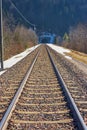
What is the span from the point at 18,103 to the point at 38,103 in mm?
547

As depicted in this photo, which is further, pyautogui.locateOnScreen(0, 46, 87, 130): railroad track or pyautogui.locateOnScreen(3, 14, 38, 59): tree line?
pyautogui.locateOnScreen(3, 14, 38, 59): tree line

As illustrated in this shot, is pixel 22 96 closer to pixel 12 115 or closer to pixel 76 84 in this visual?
pixel 12 115

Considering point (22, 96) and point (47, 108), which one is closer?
point (47, 108)

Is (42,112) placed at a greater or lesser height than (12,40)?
greater

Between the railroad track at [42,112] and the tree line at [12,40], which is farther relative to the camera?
the tree line at [12,40]

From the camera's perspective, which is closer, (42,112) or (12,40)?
(42,112)

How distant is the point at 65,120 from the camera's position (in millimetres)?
9070

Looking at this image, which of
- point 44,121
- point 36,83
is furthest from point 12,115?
point 36,83

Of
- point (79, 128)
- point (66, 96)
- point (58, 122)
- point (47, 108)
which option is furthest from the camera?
point (66, 96)

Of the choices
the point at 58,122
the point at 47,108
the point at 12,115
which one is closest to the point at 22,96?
the point at 47,108

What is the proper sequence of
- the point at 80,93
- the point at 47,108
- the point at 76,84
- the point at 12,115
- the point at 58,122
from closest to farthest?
the point at 58,122, the point at 12,115, the point at 47,108, the point at 80,93, the point at 76,84

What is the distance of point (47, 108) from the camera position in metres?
10.5

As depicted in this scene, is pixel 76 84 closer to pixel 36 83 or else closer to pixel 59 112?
pixel 36 83

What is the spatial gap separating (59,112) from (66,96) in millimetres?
2356
